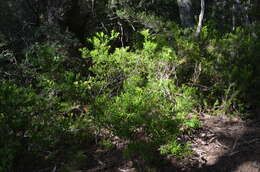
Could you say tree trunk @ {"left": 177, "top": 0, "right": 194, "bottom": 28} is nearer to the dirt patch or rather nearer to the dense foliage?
the dense foliage

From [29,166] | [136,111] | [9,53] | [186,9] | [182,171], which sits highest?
[186,9]

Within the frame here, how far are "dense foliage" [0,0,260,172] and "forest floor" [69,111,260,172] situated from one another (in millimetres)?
162

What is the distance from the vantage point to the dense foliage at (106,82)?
7.38ft

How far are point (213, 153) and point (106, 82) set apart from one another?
157 centimetres

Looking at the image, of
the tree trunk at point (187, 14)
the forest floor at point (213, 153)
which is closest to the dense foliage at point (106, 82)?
the forest floor at point (213, 153)

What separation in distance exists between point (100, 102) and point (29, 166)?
0.96 m

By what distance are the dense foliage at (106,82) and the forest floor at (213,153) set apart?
162 millimetres

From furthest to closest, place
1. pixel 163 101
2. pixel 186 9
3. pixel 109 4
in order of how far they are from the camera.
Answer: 1. pixel 186 9
2. pixel 109 4
3. pixel 163 101

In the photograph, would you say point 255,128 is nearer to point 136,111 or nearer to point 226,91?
point 226,91

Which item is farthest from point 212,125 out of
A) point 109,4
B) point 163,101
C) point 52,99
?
point 109,4

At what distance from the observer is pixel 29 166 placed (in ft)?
8.05

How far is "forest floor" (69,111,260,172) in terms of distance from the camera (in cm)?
268

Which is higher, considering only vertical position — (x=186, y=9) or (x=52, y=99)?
(x=186, y=9)

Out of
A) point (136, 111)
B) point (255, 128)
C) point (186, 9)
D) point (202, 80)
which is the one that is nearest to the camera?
point (136, 111)
